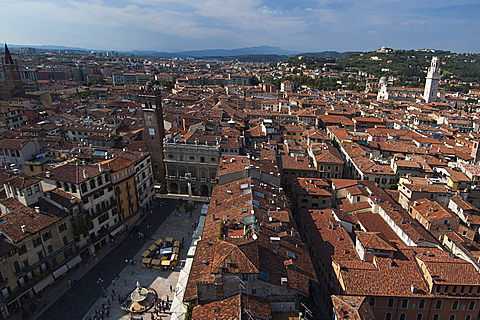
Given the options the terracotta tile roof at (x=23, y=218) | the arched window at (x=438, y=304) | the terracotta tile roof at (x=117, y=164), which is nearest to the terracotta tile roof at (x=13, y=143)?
the terracotta tile roof at (x=117, y=164)

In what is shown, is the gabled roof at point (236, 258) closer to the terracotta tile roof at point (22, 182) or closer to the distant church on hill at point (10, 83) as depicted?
the terracotta tile roof at point (22, 182)

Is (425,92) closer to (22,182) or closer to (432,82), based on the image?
(432,82)

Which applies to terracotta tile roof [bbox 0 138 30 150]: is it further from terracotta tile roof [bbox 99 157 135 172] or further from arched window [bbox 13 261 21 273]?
arched window [bbox 13 261 21 273]

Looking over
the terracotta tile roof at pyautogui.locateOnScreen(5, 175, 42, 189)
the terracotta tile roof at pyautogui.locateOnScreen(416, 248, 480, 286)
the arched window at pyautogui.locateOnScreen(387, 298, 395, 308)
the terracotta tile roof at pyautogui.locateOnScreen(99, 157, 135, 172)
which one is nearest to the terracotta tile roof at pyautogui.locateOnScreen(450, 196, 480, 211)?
the terracotta tile roof at pyautogui.locateOnScreen(416, 248, 480, 286)

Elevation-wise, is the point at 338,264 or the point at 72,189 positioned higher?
the point at 72,189

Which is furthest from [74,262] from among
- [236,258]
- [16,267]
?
[236,258]

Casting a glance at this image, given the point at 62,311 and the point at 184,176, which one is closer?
the point at 62,311

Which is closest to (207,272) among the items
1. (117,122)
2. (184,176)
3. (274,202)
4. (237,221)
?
(237,221)

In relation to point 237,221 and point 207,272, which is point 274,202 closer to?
point 237,221
